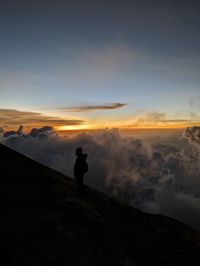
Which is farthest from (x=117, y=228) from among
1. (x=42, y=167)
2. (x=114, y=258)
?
(x=42, y=167)

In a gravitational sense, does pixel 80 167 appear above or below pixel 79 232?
above

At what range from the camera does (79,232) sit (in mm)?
12508

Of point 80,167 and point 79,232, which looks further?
point 80,167

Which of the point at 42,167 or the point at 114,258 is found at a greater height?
the point at 42,167

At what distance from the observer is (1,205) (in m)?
14.3

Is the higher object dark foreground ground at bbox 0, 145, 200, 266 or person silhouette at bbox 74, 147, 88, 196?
person silhouette at bbox 74, 147, 88, 196

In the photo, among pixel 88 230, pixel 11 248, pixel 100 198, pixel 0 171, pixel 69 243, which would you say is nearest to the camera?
pixel 11 248

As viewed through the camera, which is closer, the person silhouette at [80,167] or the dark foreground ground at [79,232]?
the dark foreground ground at [79,232]

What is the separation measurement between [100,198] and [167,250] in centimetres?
637

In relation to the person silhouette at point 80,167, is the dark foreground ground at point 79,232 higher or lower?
lower

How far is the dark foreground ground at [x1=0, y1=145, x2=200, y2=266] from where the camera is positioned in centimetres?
1071

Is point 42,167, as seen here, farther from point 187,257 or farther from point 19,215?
point 187,257

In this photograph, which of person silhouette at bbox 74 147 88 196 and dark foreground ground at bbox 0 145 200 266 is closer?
dark foreground ground at bbox 0 145 200 266

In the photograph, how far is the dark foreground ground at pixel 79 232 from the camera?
10711mm
